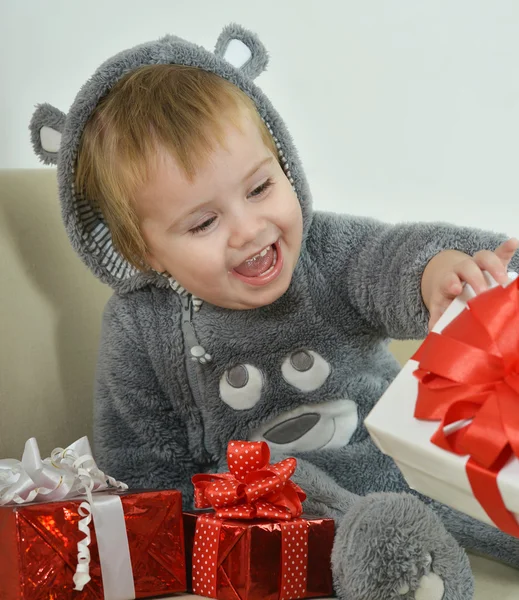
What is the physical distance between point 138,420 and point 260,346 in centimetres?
18

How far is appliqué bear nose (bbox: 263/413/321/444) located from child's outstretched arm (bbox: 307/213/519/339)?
13cm

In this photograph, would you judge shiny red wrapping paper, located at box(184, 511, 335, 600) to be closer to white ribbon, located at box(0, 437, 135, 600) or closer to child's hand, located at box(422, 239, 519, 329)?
white ribbon, located at box(0, 437, 135, 600)

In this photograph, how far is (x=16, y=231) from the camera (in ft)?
3.67

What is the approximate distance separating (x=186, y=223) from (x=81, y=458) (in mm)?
264

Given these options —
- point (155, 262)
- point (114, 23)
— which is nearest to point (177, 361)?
point (155, 262)

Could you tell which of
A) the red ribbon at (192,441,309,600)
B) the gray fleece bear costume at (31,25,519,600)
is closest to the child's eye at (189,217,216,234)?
the gray fleece bear costume at (31,25,519,600)


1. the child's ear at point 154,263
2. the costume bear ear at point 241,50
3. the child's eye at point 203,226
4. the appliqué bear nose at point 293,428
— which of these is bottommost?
the appliqué bear nose at point 293,428

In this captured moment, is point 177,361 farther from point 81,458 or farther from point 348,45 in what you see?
point 348,45

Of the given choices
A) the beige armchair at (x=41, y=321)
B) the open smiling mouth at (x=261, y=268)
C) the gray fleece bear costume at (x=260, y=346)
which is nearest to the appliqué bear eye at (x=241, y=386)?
the gray fleece bear costume at (x=260, y=346)

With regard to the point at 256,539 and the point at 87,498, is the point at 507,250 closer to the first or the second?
the point at 256,539

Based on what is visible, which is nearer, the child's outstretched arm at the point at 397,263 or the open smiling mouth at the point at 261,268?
the child's outstretched arm at the point at 397,263

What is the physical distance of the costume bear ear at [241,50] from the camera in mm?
1018

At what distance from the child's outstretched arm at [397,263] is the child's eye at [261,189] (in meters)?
0.13

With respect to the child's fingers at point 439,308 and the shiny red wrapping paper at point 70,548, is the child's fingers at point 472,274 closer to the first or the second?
the child's fingers at point 439,308
